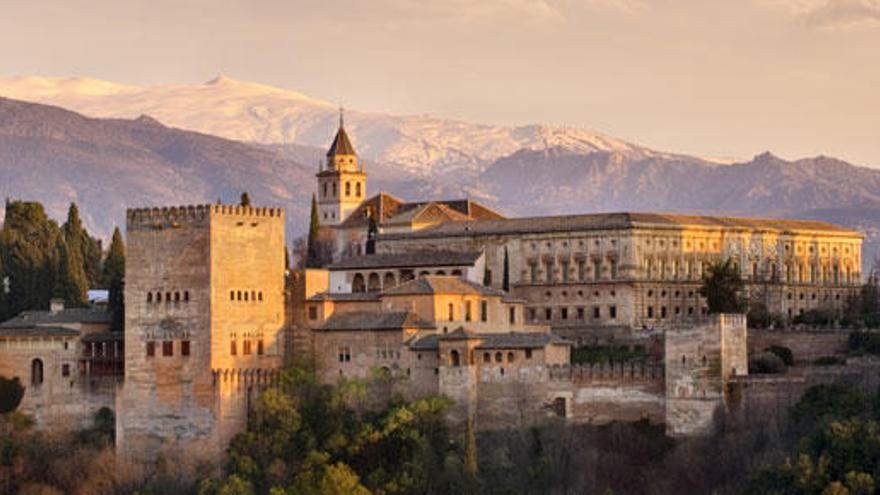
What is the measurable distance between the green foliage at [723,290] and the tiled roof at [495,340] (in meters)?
9.47

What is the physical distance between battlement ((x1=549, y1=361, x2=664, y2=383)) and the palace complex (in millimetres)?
68

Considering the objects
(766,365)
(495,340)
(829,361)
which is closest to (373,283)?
(495,340)

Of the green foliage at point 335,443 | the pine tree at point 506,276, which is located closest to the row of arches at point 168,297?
the green foliage at point 335,443

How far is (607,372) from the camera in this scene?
2623 inches

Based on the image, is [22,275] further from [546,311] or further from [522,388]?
[522,388]

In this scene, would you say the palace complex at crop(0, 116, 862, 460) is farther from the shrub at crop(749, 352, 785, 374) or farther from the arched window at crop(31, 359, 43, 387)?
the shrub at crop(749, 352, 785, 374)

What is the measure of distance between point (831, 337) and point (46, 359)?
30.0 metres

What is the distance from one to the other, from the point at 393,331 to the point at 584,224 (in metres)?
18.4

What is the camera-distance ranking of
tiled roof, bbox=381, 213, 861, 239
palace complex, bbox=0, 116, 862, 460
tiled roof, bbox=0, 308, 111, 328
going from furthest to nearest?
tiled roof, bbox=381, 213, 861, 239 → tiled roof, bbox=0, 308, 111, 328 → palace complex, bbox=0, 116, 862, 460

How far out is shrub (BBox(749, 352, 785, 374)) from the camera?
68938 millimetres

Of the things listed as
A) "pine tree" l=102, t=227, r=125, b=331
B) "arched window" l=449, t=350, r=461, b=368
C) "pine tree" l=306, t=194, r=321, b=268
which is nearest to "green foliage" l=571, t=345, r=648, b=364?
"arched window" l=449, t=350, r=461, b=368

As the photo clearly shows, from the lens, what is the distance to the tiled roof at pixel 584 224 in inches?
3378

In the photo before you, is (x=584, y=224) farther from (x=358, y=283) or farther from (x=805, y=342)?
(x=805, y=342)

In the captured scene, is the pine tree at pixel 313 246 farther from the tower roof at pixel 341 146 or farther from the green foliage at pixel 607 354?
the green foliage at pixel 607 354
